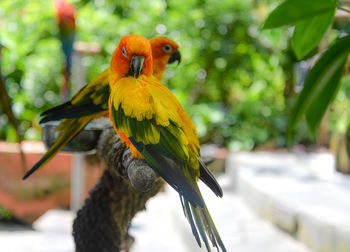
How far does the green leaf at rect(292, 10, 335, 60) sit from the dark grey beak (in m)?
0.28

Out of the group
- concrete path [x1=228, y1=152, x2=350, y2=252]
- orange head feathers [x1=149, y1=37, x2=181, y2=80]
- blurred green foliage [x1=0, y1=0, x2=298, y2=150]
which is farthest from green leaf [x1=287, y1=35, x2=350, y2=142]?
blurred green foliage [x1=0, y1=0, x2=298, y2=150]

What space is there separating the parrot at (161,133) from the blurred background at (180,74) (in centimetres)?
136

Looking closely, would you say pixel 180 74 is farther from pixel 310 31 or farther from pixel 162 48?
pixel 310 31

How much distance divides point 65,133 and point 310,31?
1.79 ft

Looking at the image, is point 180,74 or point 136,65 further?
point 180,74

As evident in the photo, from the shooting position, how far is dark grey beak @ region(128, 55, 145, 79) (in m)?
0.58

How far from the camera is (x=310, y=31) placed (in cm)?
34

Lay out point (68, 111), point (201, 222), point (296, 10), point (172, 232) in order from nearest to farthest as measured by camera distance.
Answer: point (296, 10)
point (201, 222)
point (68, 111)
point (172, 232)

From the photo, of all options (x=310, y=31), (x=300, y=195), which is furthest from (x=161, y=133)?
(x=300, y=195)

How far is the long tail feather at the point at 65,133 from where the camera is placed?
71 cm

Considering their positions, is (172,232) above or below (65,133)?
below

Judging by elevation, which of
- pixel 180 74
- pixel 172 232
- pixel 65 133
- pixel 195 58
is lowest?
pixel 172 232

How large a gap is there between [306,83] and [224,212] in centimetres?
175

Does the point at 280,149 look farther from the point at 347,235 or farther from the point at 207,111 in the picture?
the point at 347,235
